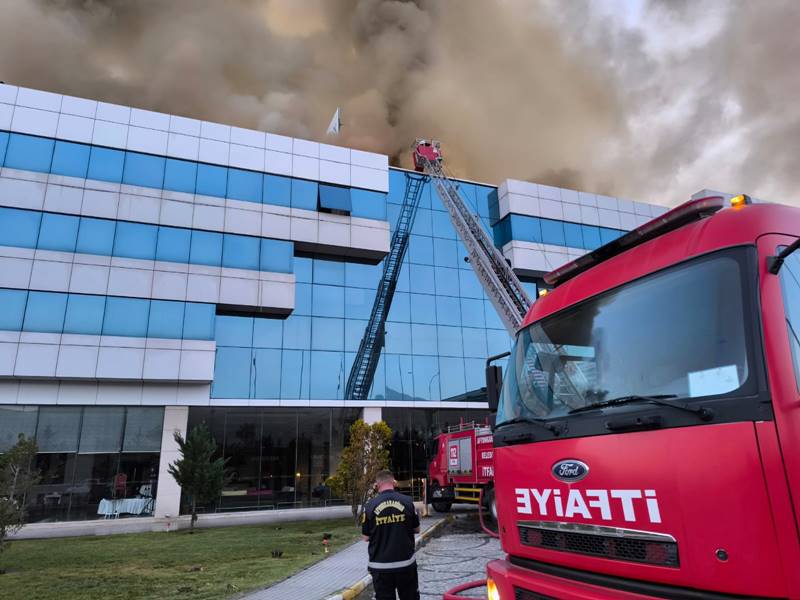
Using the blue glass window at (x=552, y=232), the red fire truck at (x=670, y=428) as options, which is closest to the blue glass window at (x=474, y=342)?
the blue glass window at (x=552, y=232)

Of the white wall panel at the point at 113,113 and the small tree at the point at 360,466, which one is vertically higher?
the white wall panel at the point at 113,113

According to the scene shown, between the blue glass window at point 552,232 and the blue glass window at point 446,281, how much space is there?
597 centimetres

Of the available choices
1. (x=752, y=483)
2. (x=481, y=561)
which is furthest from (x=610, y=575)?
(x=481, y=561)

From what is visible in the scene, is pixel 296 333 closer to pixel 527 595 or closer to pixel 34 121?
pixel 34 121

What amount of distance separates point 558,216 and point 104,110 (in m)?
24.4

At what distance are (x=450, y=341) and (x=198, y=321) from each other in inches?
490

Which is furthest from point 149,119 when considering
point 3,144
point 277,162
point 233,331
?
point 233,331

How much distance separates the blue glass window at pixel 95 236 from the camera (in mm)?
22109

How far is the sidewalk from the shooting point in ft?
25.1

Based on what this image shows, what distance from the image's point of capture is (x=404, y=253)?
27734 mm

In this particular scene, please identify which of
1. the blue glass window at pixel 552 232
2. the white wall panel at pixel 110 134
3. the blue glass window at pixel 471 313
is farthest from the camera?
the blue glass window at pixel 552 232

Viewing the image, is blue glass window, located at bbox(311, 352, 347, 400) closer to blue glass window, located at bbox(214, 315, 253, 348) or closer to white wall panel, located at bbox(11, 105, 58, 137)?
blue glass window, located at bbox(214, 315, 253, 348)

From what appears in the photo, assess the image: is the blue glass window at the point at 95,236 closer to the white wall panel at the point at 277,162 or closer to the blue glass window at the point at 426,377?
the white wall panel at the point at 277,162

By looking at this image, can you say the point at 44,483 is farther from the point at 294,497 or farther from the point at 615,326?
the point at 615,326
